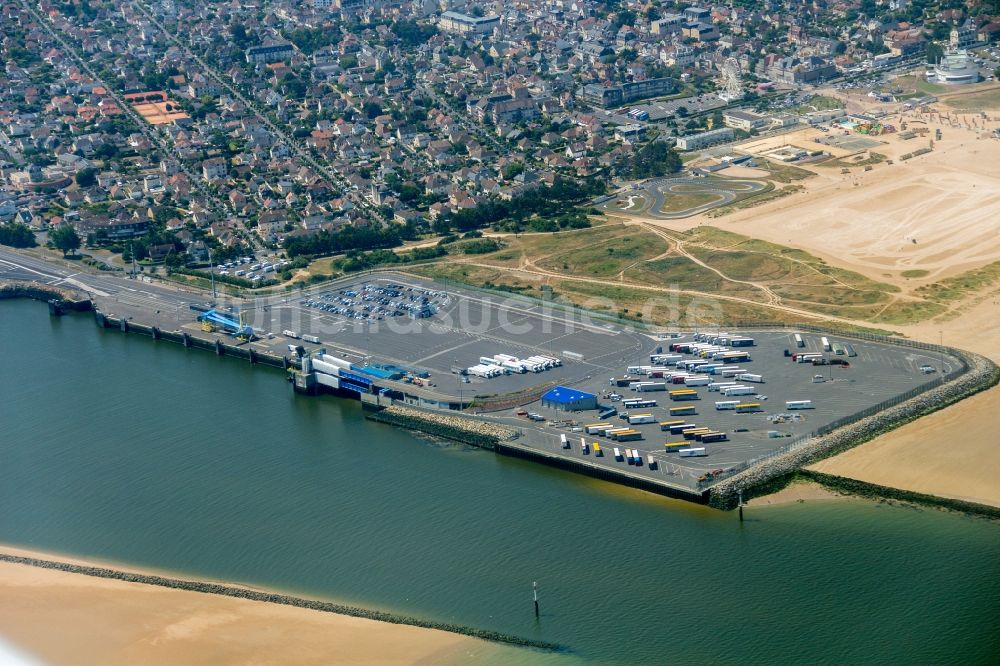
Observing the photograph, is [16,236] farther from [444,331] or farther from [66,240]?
[444,331]

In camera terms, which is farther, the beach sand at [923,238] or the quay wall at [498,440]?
the beach sand at [923,238]

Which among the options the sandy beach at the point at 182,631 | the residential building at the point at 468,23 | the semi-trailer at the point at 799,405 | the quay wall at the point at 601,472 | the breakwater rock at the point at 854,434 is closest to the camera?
the sandy beach at the point at 182,631

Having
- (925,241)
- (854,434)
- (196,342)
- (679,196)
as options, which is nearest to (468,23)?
(679,196)

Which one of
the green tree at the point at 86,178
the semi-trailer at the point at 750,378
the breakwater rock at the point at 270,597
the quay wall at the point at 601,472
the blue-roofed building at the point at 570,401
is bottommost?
the breakwater rock at the point at 270,597

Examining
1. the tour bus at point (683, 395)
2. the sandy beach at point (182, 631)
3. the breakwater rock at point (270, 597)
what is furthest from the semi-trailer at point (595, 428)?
the sandy beach at point (182, 631)

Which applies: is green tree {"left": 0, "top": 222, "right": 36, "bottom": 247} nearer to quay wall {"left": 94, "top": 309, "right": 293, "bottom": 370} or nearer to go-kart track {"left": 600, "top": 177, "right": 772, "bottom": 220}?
quay wall {"left": 94, "top": 309, "right": 293, "bottom": 370}

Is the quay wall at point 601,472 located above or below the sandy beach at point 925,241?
below

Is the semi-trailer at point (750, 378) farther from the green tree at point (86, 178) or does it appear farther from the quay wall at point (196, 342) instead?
the green tree at point (86, 178)
